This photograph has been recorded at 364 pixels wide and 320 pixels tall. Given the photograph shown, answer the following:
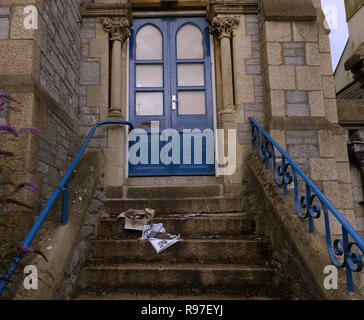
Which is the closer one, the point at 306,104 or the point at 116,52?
the point at 306,104

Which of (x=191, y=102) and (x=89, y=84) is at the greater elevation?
(x=89, y=84)

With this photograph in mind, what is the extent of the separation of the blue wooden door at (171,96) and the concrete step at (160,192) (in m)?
0.47

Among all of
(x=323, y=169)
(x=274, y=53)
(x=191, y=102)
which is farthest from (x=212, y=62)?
(x=323, y=169)

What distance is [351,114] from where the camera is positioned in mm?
4387

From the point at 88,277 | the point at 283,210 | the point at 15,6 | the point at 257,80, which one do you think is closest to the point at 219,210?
the point at 283,210

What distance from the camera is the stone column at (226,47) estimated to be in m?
4.46

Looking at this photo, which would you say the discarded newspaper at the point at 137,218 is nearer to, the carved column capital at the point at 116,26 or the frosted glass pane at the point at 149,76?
the frosted glass pane at the point at 149,76

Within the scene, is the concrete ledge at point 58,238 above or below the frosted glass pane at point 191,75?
below

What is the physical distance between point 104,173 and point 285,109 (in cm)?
253

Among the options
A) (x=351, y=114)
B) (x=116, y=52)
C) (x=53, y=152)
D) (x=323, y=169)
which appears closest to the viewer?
(x=53, y=152)

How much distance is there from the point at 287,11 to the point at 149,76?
2.15 metres

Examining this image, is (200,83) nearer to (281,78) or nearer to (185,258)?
(281,78)

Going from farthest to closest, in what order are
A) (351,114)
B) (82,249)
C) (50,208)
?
(351,114) < (82,249) < (50,208)

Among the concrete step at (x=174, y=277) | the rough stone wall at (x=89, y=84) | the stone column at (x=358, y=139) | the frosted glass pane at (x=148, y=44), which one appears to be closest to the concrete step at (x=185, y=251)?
the concrete step at (x=174, y=277)
